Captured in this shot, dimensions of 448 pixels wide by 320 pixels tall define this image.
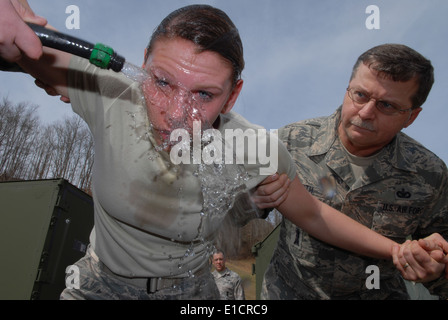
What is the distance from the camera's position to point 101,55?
4.62 ft

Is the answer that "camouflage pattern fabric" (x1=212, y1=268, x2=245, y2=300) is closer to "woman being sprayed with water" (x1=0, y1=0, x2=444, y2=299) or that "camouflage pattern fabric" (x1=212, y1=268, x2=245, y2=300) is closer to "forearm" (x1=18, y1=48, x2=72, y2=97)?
"woman being sprayed with water" (x1=0, y1=0, x2=444, y2=299)

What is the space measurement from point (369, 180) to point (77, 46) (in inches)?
116

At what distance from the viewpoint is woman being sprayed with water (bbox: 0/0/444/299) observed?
187 centimetres

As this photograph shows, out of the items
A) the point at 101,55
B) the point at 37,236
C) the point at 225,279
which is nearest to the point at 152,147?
the point at 101,55

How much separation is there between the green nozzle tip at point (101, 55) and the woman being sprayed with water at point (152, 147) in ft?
1.41

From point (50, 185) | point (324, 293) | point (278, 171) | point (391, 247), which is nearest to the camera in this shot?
point (278, 171)

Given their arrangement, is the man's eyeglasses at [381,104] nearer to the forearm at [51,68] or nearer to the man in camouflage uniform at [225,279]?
the forearm at [51,68]

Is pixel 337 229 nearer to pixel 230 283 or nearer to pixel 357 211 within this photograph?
pixel 357 211

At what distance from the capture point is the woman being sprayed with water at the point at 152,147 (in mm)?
1870

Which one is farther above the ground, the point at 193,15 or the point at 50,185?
the point at 50,185

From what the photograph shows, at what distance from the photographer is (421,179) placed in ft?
11.0

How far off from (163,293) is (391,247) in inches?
68.5

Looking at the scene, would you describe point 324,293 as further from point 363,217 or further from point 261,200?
point 261,200

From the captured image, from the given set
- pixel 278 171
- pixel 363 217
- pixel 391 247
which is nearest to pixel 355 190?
pixel 363 217
